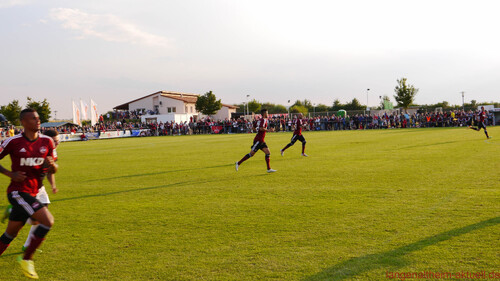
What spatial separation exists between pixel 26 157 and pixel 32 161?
0.29ft

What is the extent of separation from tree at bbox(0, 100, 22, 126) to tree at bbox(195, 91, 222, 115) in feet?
107

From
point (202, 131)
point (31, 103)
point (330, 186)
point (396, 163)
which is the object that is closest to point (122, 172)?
point (330, 186)

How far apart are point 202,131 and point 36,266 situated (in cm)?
4742

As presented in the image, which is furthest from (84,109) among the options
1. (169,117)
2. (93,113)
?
(169,117)

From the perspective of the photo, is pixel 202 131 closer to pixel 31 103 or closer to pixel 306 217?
pixel 31 103

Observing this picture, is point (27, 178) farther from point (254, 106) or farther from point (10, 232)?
point (254, 106)

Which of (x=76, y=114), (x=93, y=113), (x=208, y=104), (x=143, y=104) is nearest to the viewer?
(x=76, y=114)

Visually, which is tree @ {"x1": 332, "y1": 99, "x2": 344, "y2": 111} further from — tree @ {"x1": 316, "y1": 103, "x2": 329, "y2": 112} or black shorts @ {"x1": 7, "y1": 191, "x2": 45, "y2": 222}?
black shorts @ {"x1": 7, "y1": 191, "x2": 45, "y2": 222}

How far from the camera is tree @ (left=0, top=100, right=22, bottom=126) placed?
66.2m

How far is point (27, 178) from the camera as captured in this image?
4875 mm

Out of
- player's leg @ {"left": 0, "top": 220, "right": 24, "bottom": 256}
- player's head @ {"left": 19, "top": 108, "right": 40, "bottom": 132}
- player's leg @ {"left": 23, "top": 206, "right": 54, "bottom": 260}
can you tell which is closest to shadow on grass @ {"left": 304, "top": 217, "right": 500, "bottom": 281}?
player's leg @ {"left": 23, "top": 206, "right": 54, "bottom": 260}

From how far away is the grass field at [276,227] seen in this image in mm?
4531

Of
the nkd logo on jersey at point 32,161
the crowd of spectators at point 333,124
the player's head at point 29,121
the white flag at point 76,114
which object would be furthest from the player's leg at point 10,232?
the white flag at point 76,114

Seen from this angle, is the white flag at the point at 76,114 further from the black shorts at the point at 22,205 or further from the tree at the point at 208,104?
the black shorts at the point at 22,205
